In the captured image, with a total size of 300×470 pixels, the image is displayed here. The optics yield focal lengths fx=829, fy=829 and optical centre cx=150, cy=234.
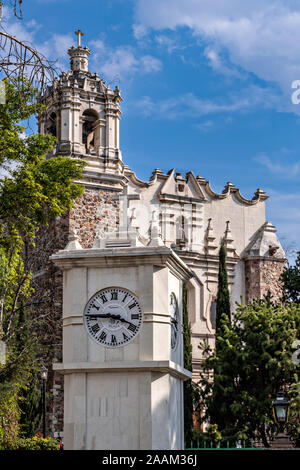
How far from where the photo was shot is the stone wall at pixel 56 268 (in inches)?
1163

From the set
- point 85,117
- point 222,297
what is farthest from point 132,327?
point 85,117

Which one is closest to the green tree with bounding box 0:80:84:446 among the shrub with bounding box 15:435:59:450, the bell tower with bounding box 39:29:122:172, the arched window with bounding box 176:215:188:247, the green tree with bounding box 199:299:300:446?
the shrub with bounding box 15:435:59:450

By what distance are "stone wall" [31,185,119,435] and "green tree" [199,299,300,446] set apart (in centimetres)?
548

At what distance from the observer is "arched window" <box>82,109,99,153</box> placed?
109 ft

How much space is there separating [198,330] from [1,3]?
27.8 meters

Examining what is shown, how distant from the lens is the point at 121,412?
12.3 meters

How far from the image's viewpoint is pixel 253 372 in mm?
26922

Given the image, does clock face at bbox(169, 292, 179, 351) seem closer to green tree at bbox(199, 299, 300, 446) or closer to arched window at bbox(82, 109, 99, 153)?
green tree at bbox(199, 299, 300, 446)

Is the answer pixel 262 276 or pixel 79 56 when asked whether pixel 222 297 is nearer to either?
pixel 262 276

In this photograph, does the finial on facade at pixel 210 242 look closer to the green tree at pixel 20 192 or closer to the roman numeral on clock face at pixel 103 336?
the green tree at pixel 20 192

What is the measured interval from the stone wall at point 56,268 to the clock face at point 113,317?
1657 centimetres

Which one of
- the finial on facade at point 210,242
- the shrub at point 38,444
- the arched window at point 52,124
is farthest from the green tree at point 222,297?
the shrub at point 38,444

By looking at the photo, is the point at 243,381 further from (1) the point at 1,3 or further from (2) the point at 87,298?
(1) the point at 1,3

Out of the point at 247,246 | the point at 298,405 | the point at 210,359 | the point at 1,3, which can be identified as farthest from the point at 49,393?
the point at 1,3
